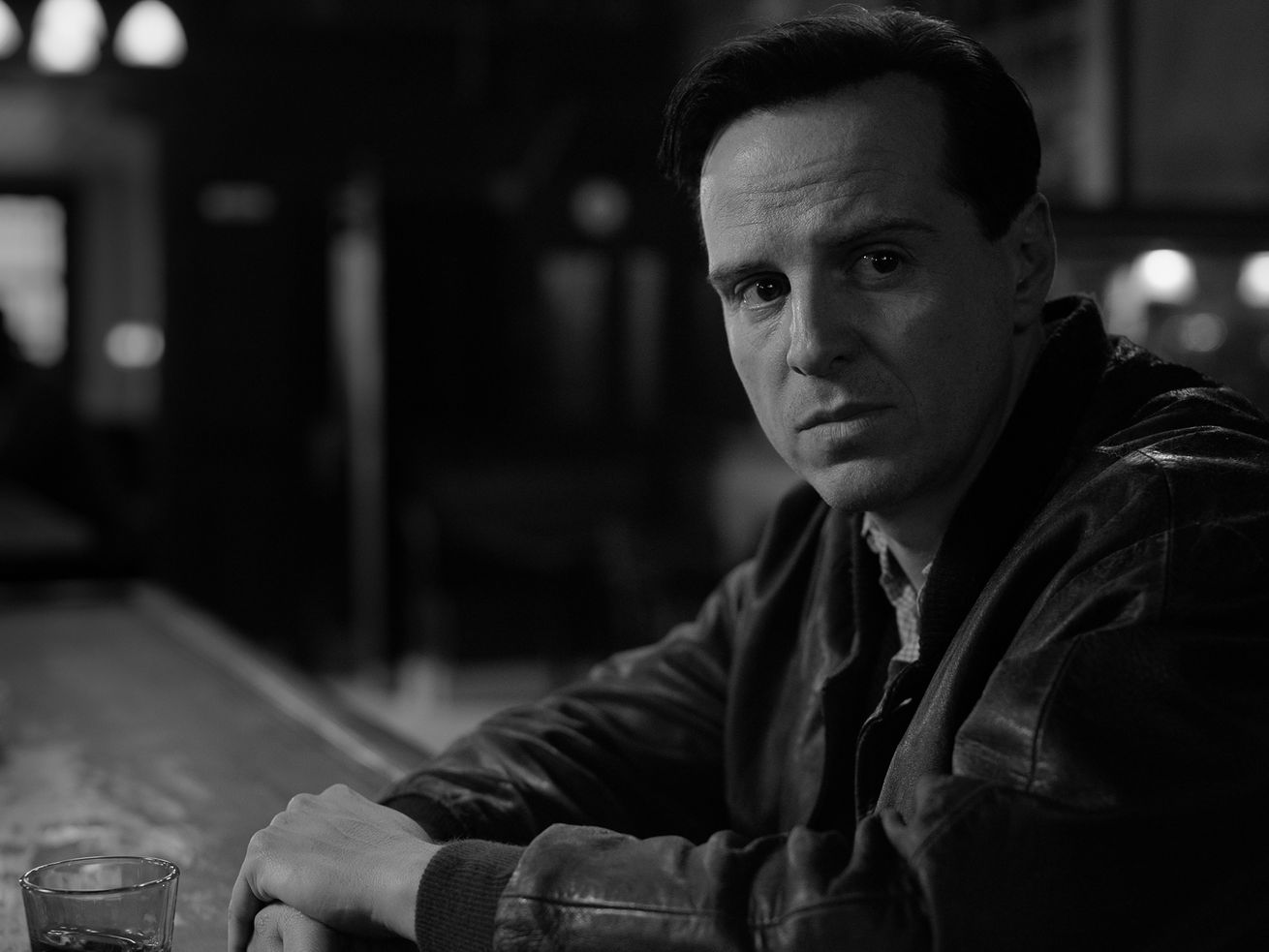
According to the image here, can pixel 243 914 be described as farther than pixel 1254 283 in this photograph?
No

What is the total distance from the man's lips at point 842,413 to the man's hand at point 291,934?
56cm

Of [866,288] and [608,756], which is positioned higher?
[866,288]

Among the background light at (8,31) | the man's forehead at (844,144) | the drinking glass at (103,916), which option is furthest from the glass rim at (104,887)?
the background light at (8,31)

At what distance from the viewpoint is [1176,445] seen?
3.62ft

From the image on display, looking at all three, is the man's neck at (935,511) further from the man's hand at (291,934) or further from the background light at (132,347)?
the background light at (132,347)

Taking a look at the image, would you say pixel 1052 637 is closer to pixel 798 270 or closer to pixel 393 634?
pixel 798 270

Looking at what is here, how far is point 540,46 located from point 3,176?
21.0 ft

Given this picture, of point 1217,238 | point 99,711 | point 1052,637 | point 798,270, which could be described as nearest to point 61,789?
point 99,711

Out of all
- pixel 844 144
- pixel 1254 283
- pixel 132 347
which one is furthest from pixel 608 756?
pixel 132 347

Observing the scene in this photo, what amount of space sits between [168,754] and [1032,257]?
1.23 metres

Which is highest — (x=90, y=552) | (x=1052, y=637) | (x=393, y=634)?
(x=1052, y=637)

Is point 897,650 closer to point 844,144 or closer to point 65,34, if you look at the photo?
point 844,144

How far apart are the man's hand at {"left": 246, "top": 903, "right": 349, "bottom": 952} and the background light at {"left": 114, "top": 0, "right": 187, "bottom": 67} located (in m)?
4.54

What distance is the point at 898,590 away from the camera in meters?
1.46
